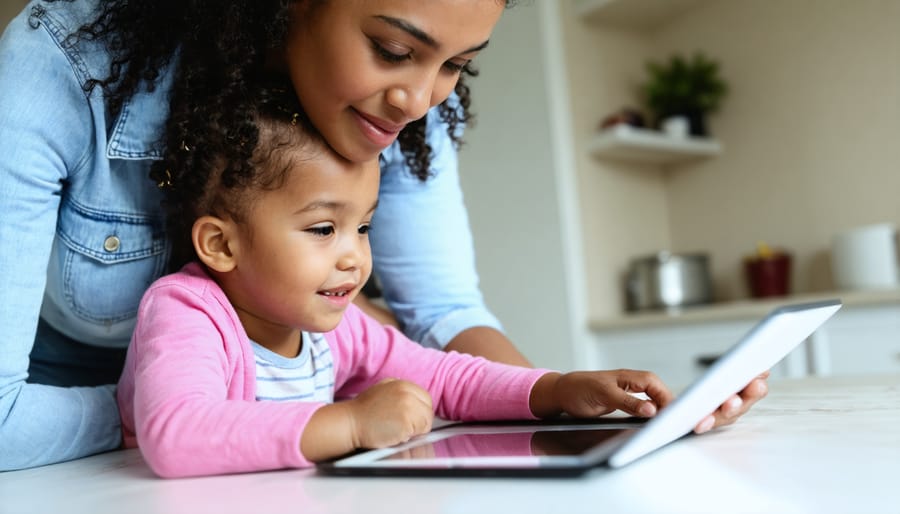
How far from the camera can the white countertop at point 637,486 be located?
43 centimetres

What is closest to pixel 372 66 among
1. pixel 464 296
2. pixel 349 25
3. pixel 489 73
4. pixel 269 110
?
pixel 349 25

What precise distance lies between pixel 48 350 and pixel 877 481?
3.14 feet

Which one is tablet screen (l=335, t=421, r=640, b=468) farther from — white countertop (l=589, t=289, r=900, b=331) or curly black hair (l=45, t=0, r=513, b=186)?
white countertop (l=589, t=289, r=900, b=331)

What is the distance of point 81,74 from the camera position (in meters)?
0.85

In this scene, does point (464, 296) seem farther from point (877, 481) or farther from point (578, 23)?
point (578, 23)

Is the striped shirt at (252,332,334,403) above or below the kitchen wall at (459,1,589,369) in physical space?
below

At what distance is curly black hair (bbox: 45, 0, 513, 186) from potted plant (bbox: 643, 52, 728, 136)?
96.1 inches

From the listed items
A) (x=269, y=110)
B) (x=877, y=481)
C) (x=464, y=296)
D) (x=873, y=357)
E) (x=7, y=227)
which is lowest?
(x=873, y=357)

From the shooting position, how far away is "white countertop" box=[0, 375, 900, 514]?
43 centimetres

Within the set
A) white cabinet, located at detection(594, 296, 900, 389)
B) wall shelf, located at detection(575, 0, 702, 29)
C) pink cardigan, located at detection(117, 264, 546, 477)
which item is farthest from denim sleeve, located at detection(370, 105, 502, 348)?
wall shelf, located at detection(575, 0, 702, 29)

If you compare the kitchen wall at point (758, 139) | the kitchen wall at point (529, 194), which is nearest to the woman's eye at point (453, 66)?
the kitchen wall at point (529, 194)

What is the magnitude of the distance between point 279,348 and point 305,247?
0.48ft

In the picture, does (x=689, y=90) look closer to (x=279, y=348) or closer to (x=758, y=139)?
(x=758, y=139)

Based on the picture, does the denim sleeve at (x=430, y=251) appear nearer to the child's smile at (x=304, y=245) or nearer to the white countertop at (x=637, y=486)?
the child's smile at (x=304, y=245)
